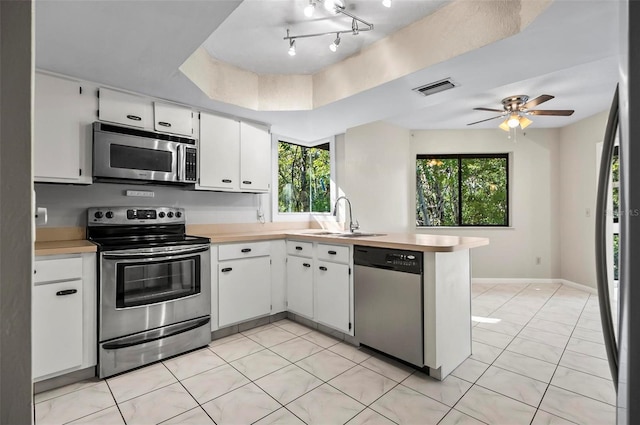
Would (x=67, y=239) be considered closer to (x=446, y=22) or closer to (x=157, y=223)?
(x=157, y=223)

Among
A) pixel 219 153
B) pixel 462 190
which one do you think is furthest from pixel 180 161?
pixel 462 190

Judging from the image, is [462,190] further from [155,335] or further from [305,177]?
[155,335]

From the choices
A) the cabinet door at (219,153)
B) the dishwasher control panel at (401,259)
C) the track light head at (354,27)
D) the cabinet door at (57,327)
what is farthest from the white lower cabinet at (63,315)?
the track light head at (354,27)

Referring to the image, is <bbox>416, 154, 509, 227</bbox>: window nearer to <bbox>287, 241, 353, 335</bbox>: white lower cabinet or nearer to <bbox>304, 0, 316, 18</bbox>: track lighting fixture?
<bbox>287, 241, 353, 335</bbox>: white lower cabinet

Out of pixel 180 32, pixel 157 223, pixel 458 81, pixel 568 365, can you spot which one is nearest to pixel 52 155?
pixel 157 223

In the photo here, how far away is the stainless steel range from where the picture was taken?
222cm

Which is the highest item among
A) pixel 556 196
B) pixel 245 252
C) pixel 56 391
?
pixel 556 196

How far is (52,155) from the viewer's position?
2285 mm

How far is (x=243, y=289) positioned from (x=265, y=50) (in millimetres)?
2085

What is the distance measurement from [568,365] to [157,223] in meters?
3.48

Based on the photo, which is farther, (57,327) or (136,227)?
(136,227)

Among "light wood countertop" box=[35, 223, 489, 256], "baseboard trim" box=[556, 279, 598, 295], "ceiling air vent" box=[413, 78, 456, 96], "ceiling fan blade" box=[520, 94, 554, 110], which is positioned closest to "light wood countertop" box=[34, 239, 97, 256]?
"light wood countertop" box=[35, 223, 489, 256]

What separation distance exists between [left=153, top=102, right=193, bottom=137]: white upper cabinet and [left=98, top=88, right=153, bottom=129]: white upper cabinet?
55mm

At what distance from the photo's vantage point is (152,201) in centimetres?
302
